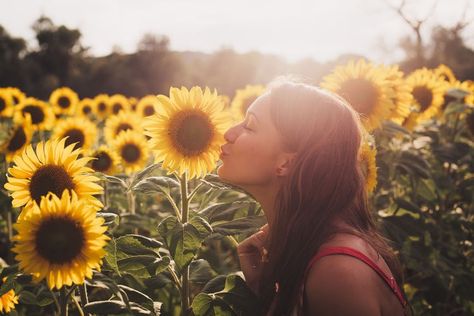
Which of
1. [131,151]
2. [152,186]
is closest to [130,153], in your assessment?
[131,151]

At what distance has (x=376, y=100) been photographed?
413 cm

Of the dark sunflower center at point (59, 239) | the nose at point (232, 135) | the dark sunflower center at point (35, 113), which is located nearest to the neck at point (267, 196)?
the nose at point (232, 135)

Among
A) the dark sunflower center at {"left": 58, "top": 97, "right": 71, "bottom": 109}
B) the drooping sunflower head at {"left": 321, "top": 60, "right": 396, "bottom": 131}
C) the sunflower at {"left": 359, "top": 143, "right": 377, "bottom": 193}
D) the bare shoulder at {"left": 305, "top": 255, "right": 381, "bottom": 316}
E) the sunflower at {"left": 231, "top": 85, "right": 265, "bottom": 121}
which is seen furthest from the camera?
the dark sunflower center at {"left": 58, "top": 97, "right": 71, "bottom": 109}

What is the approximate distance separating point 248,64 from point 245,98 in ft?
92.2

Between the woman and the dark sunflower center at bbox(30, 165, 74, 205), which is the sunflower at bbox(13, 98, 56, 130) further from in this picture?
the woman

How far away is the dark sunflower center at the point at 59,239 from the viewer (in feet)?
6.24

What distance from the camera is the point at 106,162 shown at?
4.63 metres

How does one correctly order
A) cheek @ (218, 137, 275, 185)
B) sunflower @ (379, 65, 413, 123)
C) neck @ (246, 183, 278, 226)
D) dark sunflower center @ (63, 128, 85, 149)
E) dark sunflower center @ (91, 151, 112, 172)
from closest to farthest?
cheek @ (218, 137, 275, 185)
neck @ (246, 183, 278, 226)
sunflower @ (379, 65, 413, 123)
dark sunflower center @ (91, 151, 112, 172)
dark sunflower center @ (63, 128, 85, 149)

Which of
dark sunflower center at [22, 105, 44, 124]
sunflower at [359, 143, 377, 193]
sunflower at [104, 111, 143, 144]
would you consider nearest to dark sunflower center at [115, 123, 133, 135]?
sunflower at [104, 111, 143, 144]

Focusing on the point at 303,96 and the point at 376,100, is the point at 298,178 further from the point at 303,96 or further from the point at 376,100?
the point at 376,100

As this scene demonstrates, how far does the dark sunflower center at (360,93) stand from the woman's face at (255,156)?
70.1 inches

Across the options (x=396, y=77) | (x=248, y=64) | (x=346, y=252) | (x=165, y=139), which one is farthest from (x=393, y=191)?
(x=248, y=64)

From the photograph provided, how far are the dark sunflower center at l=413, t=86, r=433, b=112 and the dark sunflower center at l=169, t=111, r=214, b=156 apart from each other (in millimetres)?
3051

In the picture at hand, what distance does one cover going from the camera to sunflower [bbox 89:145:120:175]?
4.54m
